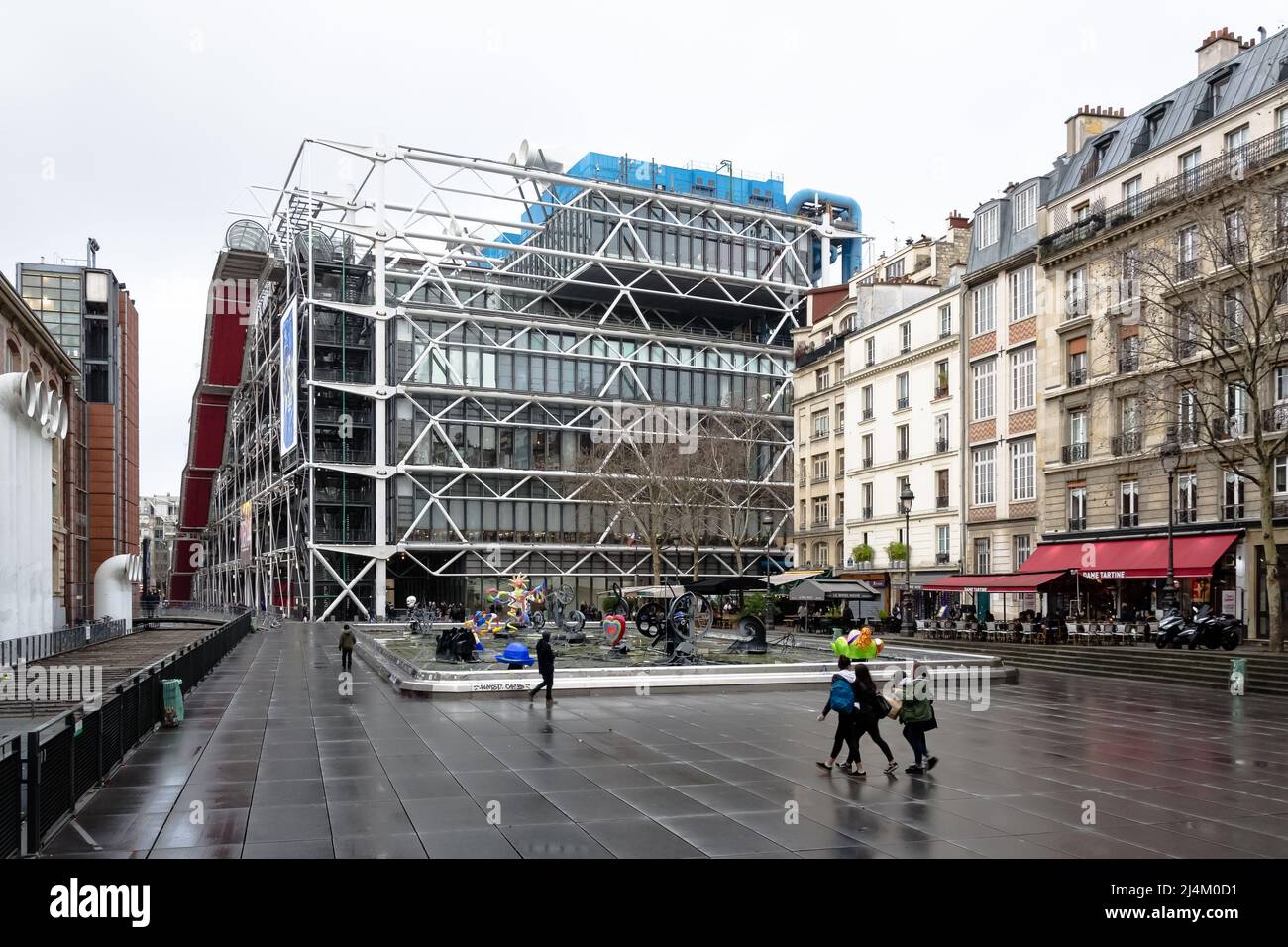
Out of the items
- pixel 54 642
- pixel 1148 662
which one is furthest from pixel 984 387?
pixel 54 642

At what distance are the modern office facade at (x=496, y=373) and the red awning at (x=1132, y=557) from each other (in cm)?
2809

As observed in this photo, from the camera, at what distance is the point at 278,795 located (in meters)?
12.4

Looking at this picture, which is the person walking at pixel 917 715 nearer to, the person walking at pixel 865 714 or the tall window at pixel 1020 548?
the person walking at pixel 865 714

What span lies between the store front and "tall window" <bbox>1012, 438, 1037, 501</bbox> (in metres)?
2.64

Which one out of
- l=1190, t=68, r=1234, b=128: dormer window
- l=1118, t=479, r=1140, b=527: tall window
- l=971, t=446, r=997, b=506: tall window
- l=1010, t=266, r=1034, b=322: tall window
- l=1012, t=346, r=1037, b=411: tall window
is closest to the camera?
l=1190, t=68, r=1234, b=128: dormer window

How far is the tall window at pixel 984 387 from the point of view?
45531mm

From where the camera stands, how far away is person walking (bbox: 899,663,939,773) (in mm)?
13711

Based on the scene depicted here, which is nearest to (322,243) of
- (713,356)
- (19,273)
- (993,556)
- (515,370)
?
(515,370)

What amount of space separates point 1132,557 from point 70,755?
33.2 m

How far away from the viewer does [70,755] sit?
37.2ft

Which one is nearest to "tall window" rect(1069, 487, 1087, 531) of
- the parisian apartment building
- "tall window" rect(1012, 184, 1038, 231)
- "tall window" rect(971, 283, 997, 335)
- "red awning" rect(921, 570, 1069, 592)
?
"red awning" rect(921, 570, 1069, 592)

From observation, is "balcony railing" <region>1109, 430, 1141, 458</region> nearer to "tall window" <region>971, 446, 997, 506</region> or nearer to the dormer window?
Result: "tall window" <region>971, 446, 997, 506</region>

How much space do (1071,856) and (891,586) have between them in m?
44.4

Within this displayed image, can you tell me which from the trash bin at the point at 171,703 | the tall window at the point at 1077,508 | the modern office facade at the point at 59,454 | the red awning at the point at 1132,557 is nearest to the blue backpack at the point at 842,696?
the trash bin at the point at 171,703
